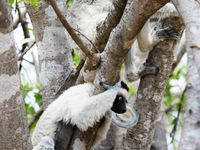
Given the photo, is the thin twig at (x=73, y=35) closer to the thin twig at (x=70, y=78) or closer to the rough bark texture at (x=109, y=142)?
the thin twig at (x=70, y=78)

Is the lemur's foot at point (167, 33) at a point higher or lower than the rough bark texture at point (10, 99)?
lower

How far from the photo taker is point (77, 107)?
8.50 feet

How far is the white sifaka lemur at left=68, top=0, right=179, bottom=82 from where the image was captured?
3131mm

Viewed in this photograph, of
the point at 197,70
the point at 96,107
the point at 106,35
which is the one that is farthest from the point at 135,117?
the point at 197,70

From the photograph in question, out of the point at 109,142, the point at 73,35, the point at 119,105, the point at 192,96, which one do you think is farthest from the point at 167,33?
the point at 109,142

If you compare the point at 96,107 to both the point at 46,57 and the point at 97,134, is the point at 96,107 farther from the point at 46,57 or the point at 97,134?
the point at 46,57

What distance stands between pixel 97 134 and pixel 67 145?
310mm

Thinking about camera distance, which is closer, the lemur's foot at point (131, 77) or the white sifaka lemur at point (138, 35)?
the white sifaka lemur at point (138, 35)

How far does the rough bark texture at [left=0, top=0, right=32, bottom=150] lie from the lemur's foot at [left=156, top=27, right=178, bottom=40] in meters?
1.63

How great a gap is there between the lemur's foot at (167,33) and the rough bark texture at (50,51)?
3.46 ft

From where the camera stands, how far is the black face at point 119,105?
265 cm

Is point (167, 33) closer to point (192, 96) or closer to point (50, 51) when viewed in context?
point (50, 51)

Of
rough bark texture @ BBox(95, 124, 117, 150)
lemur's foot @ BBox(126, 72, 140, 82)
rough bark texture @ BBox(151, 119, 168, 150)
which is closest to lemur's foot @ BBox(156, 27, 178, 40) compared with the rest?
lemur's foot @ BBox(126, 72, 140, 82)

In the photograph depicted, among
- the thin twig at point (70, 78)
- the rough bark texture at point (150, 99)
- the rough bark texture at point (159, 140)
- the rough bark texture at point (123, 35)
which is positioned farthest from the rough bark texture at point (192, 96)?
the rough bark texture at point (159, 140)
